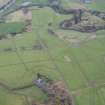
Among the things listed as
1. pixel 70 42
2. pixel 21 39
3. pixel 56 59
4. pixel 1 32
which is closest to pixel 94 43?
pixel 70 42

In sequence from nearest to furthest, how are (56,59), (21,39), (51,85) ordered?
(51,85)
(56,59)
(21,39)

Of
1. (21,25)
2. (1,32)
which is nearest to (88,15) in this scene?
(21,25)

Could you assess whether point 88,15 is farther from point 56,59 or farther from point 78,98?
point 78,98

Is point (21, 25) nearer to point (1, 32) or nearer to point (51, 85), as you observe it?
point (1, 32)

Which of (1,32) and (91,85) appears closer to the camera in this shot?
(91,85)

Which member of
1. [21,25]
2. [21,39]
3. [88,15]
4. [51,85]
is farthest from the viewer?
[88,15]

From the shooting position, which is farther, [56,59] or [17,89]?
[56,59]
